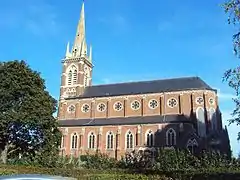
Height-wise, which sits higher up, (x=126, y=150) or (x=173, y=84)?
(x=173, y=84)

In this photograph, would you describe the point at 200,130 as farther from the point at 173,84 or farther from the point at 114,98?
the point at 114,98

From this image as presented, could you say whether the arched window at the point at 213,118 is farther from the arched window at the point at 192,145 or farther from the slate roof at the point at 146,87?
the arched window at the point at 192,145

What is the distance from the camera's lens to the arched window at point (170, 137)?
182ft

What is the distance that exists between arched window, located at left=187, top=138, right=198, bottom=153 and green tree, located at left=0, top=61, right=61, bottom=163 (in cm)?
2298

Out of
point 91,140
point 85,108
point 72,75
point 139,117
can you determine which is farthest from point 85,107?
point 139,117

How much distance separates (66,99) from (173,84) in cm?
2278

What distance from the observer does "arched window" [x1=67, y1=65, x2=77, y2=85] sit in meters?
71.7

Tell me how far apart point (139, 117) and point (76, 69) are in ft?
65.5

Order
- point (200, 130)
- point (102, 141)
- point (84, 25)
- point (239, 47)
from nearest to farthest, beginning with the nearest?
point (239, 47)
point (200, 130)
point (102, 141)
point (84, 25)

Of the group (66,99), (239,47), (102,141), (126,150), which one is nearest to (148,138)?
(126,150)

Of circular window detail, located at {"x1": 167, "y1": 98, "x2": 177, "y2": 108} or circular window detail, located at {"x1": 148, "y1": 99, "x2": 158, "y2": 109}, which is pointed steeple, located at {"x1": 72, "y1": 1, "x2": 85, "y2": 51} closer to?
circular window detail, located at {"x1": 148, "y1": 99, "x2": 158, "y2": 109}

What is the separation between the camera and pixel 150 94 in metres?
62.5

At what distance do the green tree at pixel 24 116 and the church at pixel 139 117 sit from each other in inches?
761

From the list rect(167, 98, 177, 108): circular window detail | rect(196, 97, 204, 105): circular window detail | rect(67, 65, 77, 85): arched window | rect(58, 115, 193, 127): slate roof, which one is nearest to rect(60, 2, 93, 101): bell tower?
rect(67, 65, 77, 85): arched window
